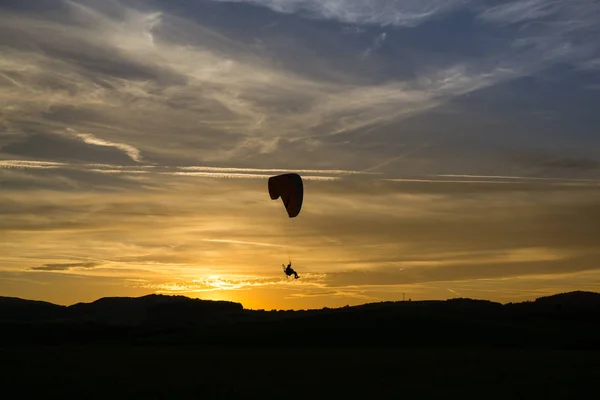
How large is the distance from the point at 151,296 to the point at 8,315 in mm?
35916

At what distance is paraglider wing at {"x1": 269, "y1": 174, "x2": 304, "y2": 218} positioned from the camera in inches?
1571

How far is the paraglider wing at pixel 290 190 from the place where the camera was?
39.9m

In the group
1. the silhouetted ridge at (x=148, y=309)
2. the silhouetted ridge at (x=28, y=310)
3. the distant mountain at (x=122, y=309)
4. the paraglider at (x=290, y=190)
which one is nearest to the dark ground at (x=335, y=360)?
the paraglider at (x=290, y=190)

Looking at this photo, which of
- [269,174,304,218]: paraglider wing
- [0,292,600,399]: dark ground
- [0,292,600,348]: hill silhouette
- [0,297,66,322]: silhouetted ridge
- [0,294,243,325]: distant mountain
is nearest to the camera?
[0,292,600,399]: dark ground

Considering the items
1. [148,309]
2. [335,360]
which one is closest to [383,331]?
[335,360]

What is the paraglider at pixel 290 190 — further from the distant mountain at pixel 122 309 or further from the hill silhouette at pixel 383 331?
the distant mountain at pixel 122 309

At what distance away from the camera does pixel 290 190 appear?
40125 millimetres

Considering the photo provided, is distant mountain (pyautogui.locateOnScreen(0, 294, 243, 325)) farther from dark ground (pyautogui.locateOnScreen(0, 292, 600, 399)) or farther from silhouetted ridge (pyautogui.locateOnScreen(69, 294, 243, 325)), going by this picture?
dark ground (pyautogui.locateOnScreen(0, 292, 600, 399))

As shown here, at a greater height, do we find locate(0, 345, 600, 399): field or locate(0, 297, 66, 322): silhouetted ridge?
locate(0, 297, 66, 322): silhouetted ridge

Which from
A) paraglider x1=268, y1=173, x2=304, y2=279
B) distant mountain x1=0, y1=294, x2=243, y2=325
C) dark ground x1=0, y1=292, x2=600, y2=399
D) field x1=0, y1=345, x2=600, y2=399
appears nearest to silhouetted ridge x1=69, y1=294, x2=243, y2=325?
distant mountain x1=0, y1=294, x2=243, y2=325

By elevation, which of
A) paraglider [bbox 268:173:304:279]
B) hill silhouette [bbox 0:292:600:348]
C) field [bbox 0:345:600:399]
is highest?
paraglider [bbox 268:173:304:279]

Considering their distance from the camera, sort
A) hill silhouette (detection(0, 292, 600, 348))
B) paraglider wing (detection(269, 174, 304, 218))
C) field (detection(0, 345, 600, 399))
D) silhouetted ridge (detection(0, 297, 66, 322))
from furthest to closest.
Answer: silhouetted ridge (detection(0, 297, 66, 322)) < hill silhouette (detection(0, 292, 600, 348)) < paraglider wing (detection(269, 174, 304, 218)) < field (detection(0, 345, 600, 399))

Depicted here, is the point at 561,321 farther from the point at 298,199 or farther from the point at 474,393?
the point at 474,393

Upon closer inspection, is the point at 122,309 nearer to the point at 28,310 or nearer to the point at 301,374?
the point at 28,310
